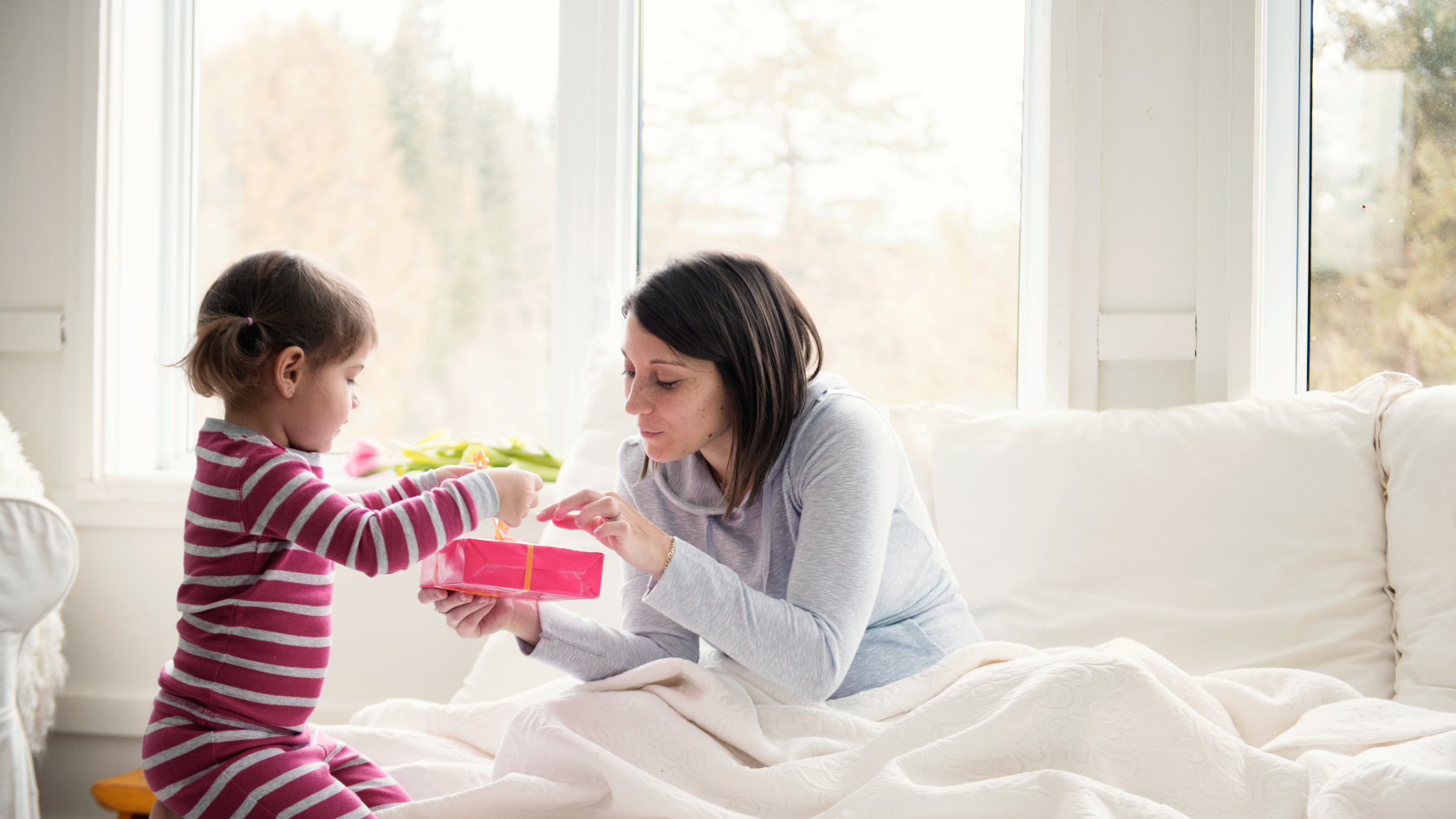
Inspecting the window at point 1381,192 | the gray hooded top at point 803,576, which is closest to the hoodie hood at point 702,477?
the gray hooded top at point 803,576

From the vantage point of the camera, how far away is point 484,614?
1147 millimetres

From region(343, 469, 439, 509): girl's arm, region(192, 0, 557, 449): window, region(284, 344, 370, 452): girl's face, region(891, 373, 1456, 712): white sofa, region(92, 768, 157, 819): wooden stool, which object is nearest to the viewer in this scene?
region(284, 344, 370, 452): girl's face

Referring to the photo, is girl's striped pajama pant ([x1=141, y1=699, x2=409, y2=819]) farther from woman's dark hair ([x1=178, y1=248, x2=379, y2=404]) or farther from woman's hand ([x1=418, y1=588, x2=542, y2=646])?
woman's dark hair ([x1=178, y1=248, x2=379, y2=404])

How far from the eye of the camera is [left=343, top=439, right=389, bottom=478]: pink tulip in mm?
2156

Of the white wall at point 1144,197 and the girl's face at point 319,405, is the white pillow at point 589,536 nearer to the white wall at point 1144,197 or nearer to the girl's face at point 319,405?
the girl's face at point 319,405

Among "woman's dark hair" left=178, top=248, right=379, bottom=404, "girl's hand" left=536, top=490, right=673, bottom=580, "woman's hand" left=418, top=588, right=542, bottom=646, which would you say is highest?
"woman's dark hair" left=178, top=248, right=379, bottom=404

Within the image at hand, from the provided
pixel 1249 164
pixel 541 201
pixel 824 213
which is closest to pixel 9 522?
pixel 541 201

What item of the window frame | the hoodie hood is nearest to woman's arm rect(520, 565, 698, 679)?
the hoodie hood

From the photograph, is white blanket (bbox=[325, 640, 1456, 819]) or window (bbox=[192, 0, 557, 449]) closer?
white blanket (bbox=[325, 640, 1456, 819])

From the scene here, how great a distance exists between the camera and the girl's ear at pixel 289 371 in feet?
3.58

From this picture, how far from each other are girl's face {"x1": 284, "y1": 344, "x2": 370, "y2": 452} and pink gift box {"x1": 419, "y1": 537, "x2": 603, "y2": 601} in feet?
0.78

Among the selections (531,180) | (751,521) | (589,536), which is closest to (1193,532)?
(751,521)

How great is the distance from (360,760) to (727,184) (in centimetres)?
150

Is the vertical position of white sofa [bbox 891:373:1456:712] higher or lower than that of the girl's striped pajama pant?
higher
